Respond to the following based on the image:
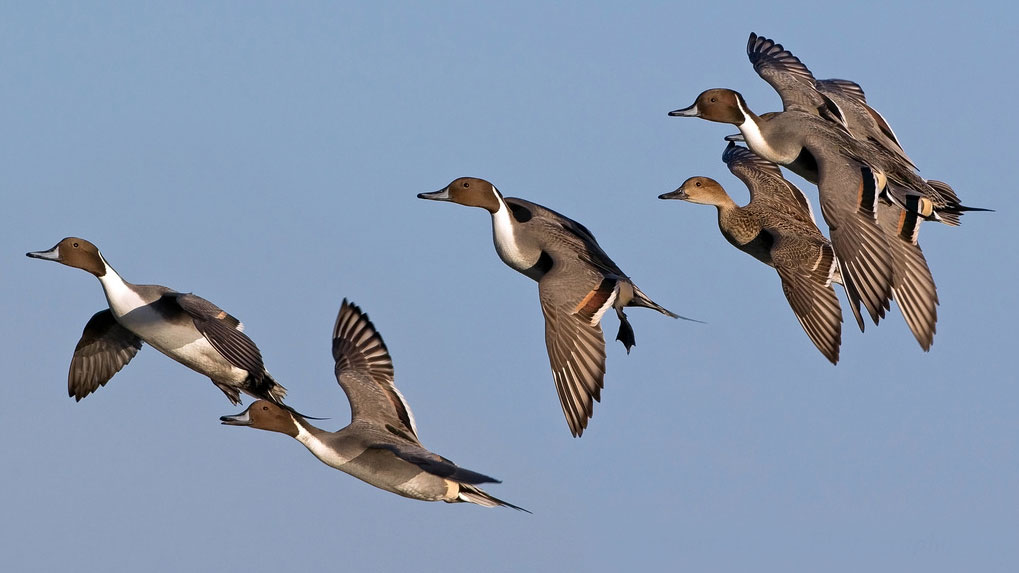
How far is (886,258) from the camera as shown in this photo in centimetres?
1164

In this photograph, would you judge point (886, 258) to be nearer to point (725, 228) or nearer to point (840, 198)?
point (840, 198)

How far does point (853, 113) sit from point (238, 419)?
596 cm

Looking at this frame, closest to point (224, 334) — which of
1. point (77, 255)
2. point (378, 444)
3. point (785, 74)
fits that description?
point (378, 444)

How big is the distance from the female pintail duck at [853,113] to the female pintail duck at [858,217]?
9.3 inches

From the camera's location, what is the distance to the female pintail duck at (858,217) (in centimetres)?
1159

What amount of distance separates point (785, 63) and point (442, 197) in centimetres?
384

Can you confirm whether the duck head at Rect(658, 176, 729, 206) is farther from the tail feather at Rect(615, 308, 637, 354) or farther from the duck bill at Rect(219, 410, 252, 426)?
the duck bill at Rect(219, 410, 252, 426)

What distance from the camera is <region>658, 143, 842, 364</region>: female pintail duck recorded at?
13.0 m

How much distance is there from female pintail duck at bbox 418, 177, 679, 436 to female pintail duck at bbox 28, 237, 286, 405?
6.39 ft

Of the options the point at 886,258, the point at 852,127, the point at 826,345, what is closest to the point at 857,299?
the point at 886,258

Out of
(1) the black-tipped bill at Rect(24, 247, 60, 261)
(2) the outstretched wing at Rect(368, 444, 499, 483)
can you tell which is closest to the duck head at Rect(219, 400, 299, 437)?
(2) the outstretched wing at Rect(368, 444, 499, 483)

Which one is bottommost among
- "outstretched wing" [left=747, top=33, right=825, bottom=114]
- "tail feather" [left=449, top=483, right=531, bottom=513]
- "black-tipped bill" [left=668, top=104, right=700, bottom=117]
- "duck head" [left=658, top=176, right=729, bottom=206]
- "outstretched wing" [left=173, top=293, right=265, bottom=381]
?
"tail feather" [left=449, top=483, right=531, bottom=513]

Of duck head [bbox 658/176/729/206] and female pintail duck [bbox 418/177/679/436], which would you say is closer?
female pintail duck [bbox 418/177/679/436]

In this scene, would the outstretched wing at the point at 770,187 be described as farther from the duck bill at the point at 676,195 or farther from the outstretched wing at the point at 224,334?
the outstretched wing at the point at 224,334
